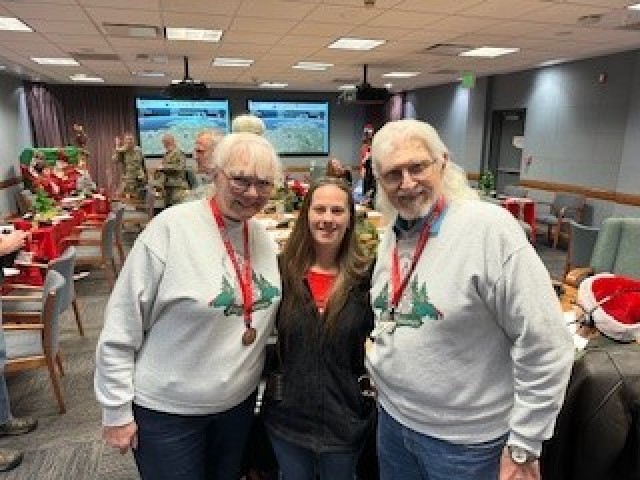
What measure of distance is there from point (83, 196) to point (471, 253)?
6719mm

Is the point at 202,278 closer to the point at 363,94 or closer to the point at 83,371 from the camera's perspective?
the point at 83,371

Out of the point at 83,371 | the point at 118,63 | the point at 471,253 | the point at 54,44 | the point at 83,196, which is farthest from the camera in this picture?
the point at 118,63

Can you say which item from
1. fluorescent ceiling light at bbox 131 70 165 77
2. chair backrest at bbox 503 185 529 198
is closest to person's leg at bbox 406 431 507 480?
chair backrest at bbox 503 185 529 198

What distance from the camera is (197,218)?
4.41 feet

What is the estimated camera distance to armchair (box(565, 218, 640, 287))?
3297mm

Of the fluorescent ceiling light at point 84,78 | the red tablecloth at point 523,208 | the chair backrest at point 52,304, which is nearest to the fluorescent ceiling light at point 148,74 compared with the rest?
the fluorescent ceiling light at point 84,78

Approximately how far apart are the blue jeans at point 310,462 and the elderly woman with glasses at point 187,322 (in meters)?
0.21

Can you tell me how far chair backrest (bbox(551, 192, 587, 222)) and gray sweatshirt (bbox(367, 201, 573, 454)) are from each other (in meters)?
7.01

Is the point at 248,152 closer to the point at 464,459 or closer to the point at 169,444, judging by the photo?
the point at 169,444

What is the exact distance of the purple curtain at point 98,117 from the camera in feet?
38.8

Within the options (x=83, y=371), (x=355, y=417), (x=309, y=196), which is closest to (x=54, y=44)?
(x=83, y=371)

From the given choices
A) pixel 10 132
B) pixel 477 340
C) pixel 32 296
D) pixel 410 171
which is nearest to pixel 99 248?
pixel 32 296

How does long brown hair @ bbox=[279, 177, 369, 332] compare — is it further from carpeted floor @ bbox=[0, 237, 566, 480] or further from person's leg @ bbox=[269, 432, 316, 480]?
carpeted floor @ bbox=[0, 237, 566, 480]

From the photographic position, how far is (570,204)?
7367mm
